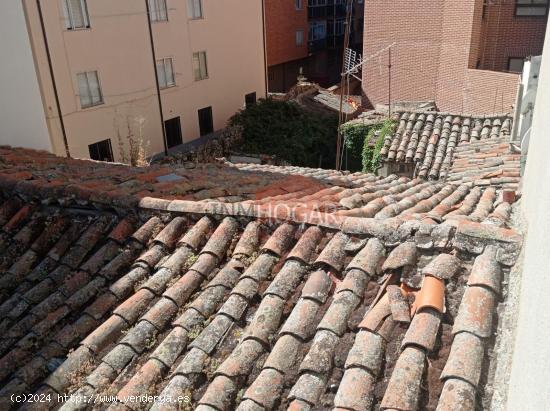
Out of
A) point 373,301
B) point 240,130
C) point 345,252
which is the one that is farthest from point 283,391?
point 240,130

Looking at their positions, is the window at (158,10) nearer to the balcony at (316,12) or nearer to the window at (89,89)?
the window at (89,89)

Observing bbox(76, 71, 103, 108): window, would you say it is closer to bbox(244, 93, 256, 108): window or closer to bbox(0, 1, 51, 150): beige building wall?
bbox(0, 1, 51, 150): beige building wall

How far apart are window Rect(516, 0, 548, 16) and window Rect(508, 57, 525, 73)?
205 centimetres

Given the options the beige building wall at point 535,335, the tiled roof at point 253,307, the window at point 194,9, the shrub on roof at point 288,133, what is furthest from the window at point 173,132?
the beige building wall at point 535,335

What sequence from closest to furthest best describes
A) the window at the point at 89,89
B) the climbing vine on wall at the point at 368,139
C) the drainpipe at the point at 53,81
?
the drainpipe at the point at 53,81
the climbing vine on wall at the point at 368,139
the window at the point at 89,89

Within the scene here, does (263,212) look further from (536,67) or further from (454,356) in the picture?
(536,67)

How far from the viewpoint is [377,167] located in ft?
61.1

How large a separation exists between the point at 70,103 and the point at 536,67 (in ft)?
53.4

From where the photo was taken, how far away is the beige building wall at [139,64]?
18.0 metres

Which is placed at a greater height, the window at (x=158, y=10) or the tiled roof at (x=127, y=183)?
the window at (x=158, y=10)

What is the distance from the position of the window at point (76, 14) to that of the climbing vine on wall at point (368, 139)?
11.2 m

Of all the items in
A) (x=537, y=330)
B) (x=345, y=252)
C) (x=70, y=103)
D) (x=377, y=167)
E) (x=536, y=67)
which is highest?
(x=536, y=67)

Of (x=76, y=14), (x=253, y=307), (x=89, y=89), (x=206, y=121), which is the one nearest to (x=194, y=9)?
(x=206, y=121)

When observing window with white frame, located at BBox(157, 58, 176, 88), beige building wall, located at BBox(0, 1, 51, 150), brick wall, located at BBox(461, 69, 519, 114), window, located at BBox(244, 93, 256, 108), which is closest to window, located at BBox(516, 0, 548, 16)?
brick wall, located at BBox(461, 69, 519, 114)
